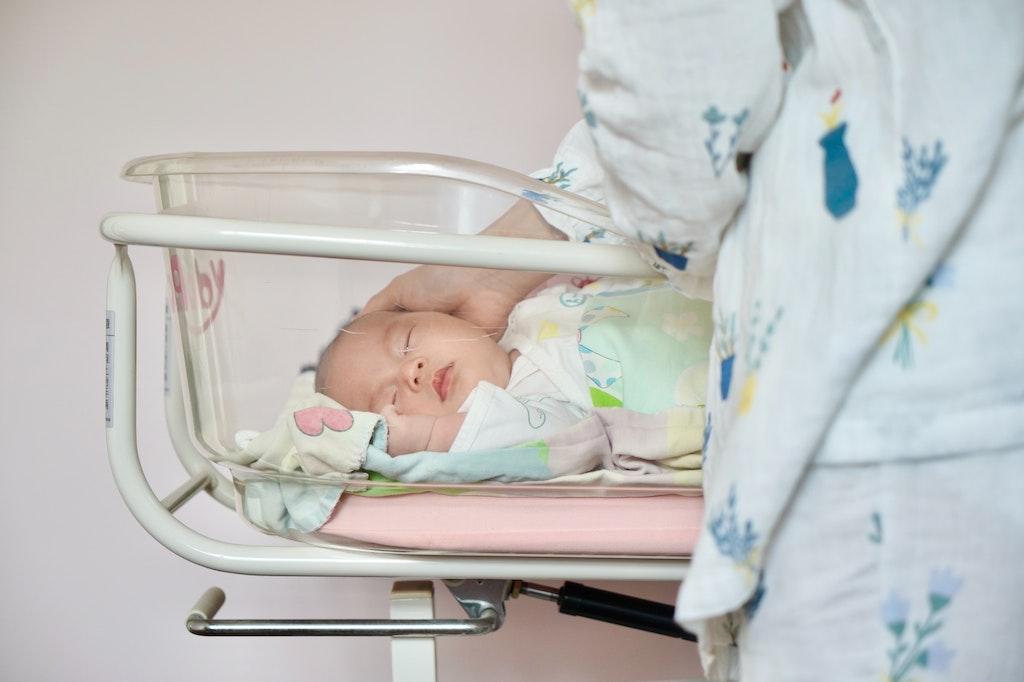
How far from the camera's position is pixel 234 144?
1.37 m

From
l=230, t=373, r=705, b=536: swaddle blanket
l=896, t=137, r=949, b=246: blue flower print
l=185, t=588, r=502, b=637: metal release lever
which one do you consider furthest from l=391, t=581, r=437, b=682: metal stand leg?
l=896, t=137, r=949, b=246: blue flower print

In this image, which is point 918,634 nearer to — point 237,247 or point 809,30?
point 809,30

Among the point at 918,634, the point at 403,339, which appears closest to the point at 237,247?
the point at 403,339

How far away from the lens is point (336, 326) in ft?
2.50

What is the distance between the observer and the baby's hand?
2.49 feet

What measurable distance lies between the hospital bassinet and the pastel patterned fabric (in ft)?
0.56

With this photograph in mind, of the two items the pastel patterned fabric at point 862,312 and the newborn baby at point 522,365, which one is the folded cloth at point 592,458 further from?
the pastel patterned fabric at point 862,312

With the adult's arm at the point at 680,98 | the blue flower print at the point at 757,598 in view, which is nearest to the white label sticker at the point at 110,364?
the adult's arm at the point at 680,98

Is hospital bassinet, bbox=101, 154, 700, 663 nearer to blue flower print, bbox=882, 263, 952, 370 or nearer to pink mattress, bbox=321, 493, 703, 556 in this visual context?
pink mattress, bbox=321, 493, 703, 556

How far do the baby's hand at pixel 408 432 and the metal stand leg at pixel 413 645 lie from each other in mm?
150

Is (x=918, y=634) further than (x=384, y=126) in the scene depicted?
No

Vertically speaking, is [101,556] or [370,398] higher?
[370,398]

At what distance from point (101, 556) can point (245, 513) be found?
78 centimetres

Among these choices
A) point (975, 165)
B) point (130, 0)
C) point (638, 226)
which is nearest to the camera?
point (975, 165)
